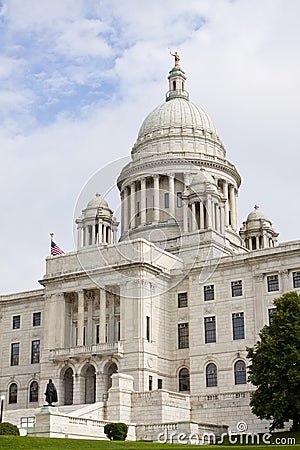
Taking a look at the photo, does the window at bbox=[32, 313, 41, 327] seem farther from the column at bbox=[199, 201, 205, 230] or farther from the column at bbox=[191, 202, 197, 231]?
the column at bbox=[199, 201, 205, 230]

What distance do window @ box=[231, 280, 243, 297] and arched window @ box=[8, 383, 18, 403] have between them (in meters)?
26.1

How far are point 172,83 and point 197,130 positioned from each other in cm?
1085

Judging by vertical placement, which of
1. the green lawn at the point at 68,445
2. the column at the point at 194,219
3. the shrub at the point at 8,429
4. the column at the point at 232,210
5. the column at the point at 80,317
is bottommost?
the green lawn at the point at 68,445

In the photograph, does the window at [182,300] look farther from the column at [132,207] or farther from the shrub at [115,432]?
the shrub at [115,432]

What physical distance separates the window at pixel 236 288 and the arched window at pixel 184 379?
346 inches

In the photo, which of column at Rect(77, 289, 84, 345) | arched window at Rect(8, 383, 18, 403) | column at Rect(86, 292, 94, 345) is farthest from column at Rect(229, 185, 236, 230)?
arched window at Rect(8, 383, 18, 403)

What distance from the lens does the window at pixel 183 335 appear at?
75706mm

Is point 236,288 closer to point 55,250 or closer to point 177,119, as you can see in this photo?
point 55,250

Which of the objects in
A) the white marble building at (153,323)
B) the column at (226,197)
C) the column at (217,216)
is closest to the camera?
the white marble building at (153,323)

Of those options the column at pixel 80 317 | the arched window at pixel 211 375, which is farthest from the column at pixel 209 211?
the arched window at pixel 211 375

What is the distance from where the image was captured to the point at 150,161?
9606cm

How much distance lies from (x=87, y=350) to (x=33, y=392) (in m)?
11.2

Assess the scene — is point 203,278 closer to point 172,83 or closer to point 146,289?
point 146,289

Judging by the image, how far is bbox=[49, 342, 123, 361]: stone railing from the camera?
72.2 metres
